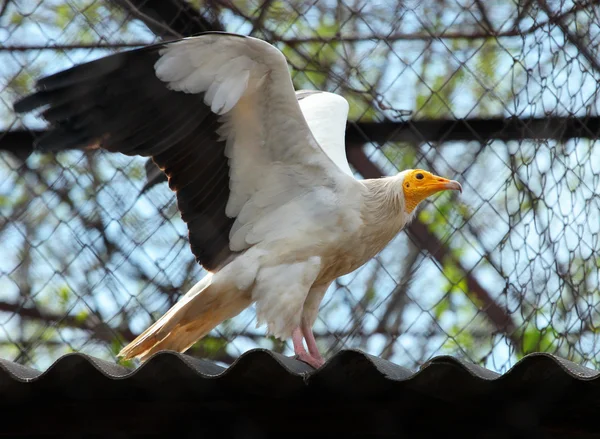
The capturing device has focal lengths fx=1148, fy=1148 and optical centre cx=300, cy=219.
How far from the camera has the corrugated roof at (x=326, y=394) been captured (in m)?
1.87

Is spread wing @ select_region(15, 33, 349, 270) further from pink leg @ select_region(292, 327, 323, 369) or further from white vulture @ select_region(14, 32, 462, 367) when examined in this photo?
pink leg @ select_region(292, 327, 323, 369)

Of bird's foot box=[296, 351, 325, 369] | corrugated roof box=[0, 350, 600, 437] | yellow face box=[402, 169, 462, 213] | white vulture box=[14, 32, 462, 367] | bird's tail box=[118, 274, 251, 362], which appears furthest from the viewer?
yellow face box=[402, 169, 462, 213]

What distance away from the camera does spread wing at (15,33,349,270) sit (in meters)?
2.74

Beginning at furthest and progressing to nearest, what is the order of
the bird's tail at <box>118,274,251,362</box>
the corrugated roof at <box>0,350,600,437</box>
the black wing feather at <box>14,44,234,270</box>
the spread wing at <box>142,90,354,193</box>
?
the spread wing at <box>142,90,354,193</box>, the bird's tail at <box>118,274,251,362</box>, the black wing feather at <box>14,44,234,270</box>, the corrugated roof at <box>0,350,600,437</box>

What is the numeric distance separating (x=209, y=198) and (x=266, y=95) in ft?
1.16

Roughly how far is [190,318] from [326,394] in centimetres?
126

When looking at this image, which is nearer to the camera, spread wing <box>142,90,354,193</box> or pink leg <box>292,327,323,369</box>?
pink leg <box>292,327,323,369</box>

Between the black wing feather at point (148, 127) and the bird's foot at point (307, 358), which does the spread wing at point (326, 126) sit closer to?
the black wing feather at point (148, 127)

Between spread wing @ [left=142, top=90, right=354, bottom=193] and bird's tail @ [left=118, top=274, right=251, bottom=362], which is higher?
spread wing @ [left=142, top=90, right=354, bottom=193]

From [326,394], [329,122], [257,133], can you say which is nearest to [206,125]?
[257,133]

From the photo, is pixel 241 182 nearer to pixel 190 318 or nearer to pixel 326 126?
pixel 190 318

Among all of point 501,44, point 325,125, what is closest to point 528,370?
point 325,125

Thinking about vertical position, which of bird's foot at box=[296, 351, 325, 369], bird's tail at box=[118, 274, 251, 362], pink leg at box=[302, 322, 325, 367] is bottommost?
bird's foot at box=[296, 351, 325, 369]

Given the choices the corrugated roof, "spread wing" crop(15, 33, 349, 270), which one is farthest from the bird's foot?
the corrugated roof
